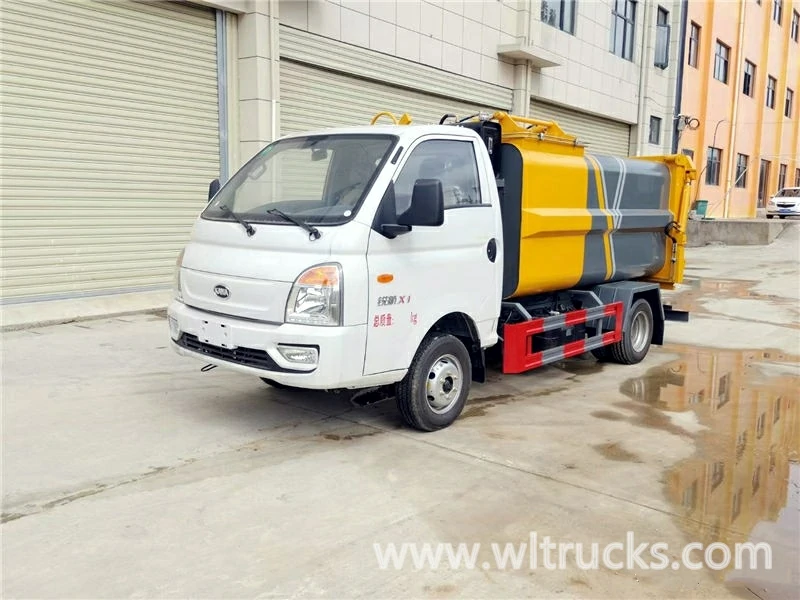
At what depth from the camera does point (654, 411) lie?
628 cm

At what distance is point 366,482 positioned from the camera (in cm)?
450

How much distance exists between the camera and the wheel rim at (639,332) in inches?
325

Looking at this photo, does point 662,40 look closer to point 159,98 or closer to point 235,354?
point 159,98

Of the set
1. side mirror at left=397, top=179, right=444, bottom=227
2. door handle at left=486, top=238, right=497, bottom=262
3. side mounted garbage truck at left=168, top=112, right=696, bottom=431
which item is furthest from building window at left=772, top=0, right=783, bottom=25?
side mirror at left=397, top=179, right=444, bottom=227

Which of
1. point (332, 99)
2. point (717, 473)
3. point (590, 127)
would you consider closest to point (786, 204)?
point (590, 127)

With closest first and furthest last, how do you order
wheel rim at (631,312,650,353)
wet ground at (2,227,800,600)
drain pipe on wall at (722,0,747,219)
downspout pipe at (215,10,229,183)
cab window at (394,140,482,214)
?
wet ground at (2,227,800,600), cab window at (394,140,482,214), wheel rim at (631,312,650,353), downspout pipe at (215,10,229,183), drain pipe on wall at (722,0,747,219)

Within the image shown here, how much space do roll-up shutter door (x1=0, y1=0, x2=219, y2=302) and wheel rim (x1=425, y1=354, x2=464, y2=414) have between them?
20.1ft

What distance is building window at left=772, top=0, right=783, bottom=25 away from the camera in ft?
123

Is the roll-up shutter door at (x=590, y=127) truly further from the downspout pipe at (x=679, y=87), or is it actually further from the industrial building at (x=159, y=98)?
the industrial building at (x=159, y=98)

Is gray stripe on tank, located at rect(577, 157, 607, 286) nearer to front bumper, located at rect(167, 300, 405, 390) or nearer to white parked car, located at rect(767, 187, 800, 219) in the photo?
front bumper, located at rect(167, 300, 405, 390)

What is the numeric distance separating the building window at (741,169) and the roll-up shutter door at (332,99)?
2663 centimetres

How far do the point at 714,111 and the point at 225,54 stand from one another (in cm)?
2612

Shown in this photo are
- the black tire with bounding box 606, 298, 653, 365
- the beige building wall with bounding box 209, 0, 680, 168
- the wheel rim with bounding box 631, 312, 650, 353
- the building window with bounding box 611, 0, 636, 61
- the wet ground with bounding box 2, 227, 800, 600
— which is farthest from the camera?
the building window with bounding box 611, 0, 636, 61

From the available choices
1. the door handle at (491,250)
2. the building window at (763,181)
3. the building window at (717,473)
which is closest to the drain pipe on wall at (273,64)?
the door handle at (491,250)
